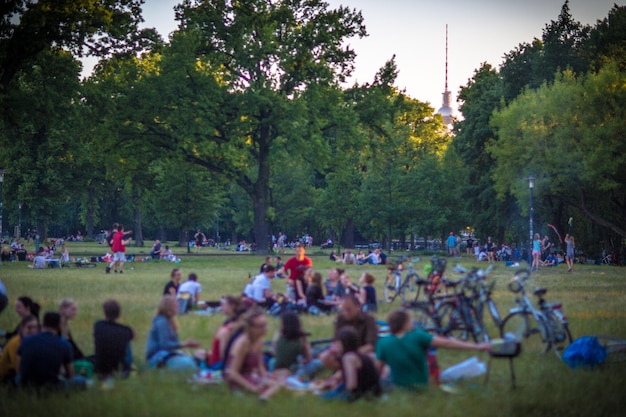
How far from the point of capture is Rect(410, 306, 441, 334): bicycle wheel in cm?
1594

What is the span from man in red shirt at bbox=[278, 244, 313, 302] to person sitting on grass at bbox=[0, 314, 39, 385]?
35.5ft

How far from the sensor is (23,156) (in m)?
73.9

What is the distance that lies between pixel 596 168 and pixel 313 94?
18306 mm

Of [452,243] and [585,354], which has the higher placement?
[452,243]

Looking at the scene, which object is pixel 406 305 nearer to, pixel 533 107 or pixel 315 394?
pixel 315 394

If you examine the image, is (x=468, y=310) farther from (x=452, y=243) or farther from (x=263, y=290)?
(x=452, y=243)

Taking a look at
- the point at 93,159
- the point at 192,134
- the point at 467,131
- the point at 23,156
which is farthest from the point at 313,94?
the point at 23,156

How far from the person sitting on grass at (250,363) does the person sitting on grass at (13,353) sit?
2.73m

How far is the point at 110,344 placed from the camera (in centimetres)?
1289

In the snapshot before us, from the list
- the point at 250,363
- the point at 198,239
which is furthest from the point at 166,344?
the point at 198,239

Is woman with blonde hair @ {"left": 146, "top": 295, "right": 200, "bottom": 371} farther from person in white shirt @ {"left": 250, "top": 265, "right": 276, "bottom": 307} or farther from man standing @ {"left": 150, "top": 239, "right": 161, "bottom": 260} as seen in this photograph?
man standing @ {"left": 150, "top": 239, "right": 161, "bottom": 260}

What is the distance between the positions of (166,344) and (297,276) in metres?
10.3

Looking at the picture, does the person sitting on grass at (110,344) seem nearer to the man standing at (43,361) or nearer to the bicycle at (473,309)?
the man standing at (43,361)

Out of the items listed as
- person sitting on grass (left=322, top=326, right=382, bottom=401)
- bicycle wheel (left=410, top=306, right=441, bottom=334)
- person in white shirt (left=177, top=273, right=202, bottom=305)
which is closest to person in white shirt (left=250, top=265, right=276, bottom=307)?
person in white shirt (left=177, top=273, right=202, bottom=305)
